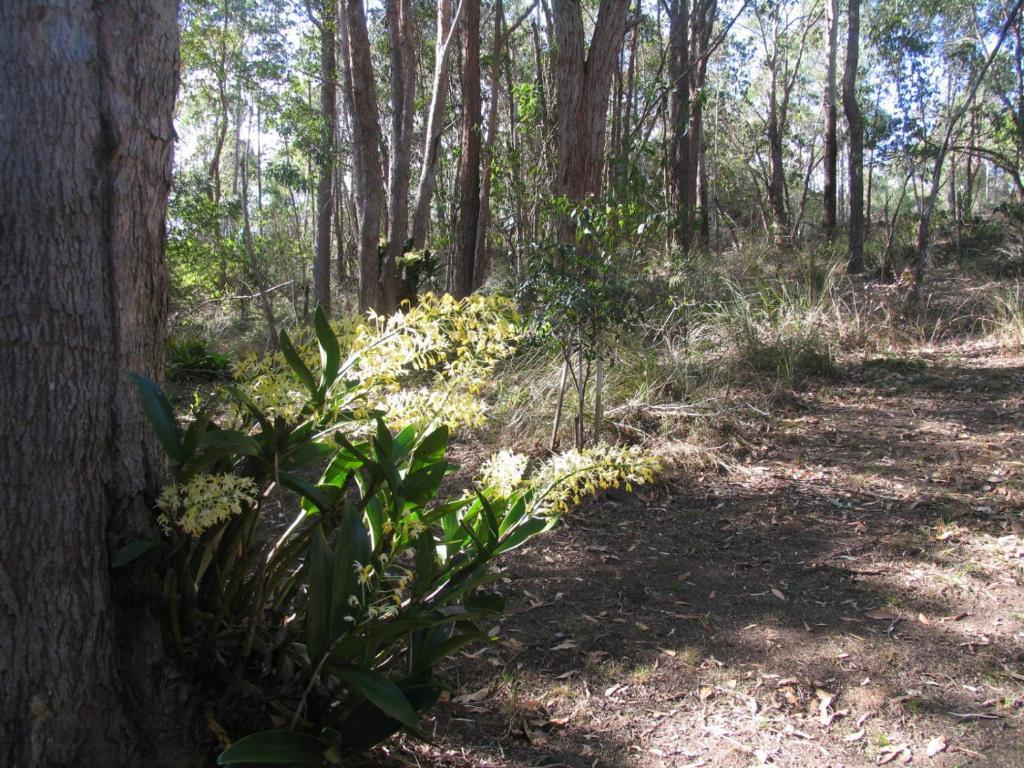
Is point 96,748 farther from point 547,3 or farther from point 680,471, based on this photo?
point 547,3

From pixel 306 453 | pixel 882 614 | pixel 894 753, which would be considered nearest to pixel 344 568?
pixel 306 453

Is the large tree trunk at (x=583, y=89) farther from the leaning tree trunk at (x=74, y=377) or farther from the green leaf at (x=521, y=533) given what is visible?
the leaning tree trunk at (x=74, y=377)

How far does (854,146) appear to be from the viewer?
12234 millimetres

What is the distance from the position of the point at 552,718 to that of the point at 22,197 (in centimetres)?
233

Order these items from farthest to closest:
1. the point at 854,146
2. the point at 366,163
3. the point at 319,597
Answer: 1. the point at 854,146
2. the point at 366,163
3. the point at 319,597

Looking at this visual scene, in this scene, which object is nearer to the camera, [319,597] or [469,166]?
[319,597]

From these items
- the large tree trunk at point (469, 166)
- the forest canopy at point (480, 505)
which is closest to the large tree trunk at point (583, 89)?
the forest canopy at point (480, 505)

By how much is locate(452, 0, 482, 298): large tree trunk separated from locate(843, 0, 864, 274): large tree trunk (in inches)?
225

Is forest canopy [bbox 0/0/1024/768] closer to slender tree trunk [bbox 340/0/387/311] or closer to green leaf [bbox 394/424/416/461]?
green leaf [bbox 394/424/416/461]

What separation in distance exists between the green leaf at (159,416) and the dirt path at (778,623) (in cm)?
122

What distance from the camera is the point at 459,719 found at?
278cm

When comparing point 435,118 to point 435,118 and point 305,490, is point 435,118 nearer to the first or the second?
point 435,118

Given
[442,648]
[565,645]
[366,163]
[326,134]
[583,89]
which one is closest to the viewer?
[442,648]

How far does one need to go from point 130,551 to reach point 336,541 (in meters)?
0.49
